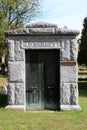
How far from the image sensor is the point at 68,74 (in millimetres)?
14641

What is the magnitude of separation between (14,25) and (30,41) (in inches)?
1358

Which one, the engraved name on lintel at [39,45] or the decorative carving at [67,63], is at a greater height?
the engraved name on lintel at [39,45]

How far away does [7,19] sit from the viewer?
48469mm

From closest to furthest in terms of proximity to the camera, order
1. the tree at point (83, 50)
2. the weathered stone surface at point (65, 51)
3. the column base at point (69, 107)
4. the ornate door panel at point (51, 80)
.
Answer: the column base at point (69, 107), the weathered stone surface at point (65, 51), the ornate door panel at point (51, 80), the tree at point (83, 50)

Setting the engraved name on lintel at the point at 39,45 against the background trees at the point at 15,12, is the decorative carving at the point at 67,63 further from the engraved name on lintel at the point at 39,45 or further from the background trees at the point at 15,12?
the background trees at the point at 15,12

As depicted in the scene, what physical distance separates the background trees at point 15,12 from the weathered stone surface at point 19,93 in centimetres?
3206

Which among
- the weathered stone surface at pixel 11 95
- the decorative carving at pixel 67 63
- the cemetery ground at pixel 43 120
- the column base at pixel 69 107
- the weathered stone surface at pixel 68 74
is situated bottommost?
the cemetery ground at pixel 43 120

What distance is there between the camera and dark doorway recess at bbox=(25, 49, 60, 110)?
14812 millimetres

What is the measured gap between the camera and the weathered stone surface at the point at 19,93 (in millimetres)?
14625

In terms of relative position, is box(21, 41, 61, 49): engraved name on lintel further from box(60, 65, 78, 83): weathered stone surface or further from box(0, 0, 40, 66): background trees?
box(0, 0, 40, 66): background trees

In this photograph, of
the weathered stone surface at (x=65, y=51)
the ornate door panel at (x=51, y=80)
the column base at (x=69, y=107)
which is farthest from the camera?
the ornate door panel at (x=51, y=80)

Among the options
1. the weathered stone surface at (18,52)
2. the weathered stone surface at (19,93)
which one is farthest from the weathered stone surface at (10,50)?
the weathered stone surface at (19,93)

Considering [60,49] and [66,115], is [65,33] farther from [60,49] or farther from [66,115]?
[66,115]

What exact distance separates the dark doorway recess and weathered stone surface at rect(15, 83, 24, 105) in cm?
28
